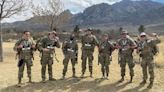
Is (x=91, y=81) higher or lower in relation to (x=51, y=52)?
lower

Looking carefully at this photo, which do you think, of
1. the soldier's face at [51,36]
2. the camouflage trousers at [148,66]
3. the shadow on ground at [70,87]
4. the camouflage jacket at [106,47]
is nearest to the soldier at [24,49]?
the shadow on ground at [70,87]

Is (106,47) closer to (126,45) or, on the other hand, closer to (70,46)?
(126,45)

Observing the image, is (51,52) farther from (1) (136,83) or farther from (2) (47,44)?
(1) (136,83)

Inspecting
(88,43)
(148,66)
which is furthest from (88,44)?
(148,66)

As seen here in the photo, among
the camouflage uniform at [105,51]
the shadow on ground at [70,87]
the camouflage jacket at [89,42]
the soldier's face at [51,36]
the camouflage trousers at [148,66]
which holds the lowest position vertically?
the shadow on ground at [70,87]

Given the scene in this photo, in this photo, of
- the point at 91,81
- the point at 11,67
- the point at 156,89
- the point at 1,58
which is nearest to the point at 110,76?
the point at 91,81

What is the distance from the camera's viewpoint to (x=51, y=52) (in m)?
20.5

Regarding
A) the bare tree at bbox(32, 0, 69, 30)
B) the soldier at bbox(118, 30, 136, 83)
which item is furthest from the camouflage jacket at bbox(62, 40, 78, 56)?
the bare tree at bbox(32, 0, 69, 30)

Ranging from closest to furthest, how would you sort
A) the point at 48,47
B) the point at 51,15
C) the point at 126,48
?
the point at 126,48 < the point at 48,47 < the point at 51,15

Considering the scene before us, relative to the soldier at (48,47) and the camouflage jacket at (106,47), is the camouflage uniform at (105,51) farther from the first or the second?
the soldier at (48,47)

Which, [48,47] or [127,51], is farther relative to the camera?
[48,47]

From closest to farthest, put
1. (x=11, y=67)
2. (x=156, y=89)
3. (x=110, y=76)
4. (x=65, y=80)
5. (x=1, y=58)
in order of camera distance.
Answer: (x=156, y=89)
(x=65, y=80)
(x=110, y=76)
(x=11, y=67)
(x=1, y=58)

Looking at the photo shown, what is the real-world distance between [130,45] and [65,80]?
3217mm

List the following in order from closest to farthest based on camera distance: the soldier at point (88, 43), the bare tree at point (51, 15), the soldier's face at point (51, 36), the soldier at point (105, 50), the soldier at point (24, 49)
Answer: the soldier at point (24, 49)
the soldier's face at point (51, 36)
the soldier at point (105, 50)
the soldier at point (88, 43)
the bare tree at point (51, 15)
